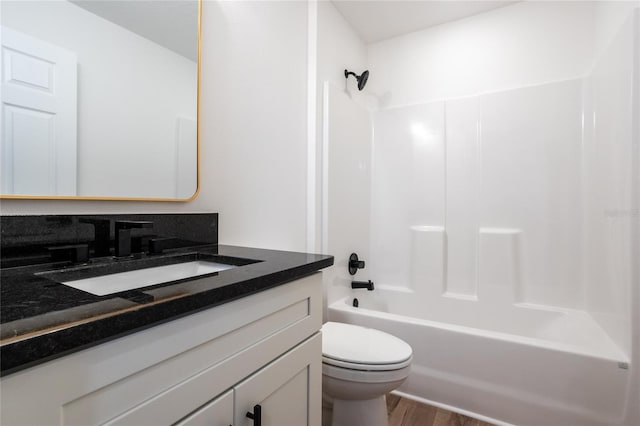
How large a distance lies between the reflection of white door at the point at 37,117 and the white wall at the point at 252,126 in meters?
0.12

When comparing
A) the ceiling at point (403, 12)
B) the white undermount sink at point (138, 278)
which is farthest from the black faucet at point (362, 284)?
the ceiling at point (403, 12)

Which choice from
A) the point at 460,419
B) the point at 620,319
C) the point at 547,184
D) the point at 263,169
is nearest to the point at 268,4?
the point at 263,169

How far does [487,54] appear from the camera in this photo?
2176mm

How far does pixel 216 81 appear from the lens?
49.9 inches

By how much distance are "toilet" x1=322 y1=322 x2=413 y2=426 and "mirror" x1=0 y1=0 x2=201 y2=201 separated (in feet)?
2.84

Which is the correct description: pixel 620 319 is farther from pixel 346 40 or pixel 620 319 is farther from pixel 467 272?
pixel 346 40

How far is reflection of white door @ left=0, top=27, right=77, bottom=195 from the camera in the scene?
0.74 m

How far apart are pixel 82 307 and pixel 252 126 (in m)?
1.12

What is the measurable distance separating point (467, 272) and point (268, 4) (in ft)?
6.66

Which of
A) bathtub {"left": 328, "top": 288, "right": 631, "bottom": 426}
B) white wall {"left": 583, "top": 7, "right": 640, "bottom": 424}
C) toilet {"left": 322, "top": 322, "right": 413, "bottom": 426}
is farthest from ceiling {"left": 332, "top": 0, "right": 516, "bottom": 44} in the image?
toilet {"left": 322, "top": 322, "right": 413, "bottom": 426}

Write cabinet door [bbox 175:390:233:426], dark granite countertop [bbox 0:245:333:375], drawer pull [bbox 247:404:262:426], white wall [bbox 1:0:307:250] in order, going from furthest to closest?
1. white wall [bbox 1:0:307:250]
2. drawer pull [bbox 247:404:262:426]
3. cabinet door [bbox 175:390:233:426]
4. dark granite countertop [bbox 0:245:333:375]

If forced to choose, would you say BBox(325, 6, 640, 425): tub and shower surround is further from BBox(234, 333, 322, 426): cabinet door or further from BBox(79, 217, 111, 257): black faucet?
BBox(79, 217, 111, 257): black faucet

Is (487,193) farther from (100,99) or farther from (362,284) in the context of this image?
(100,99)

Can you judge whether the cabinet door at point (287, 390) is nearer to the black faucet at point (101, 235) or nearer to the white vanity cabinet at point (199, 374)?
the white vanity cabinet at point (199, 374)
